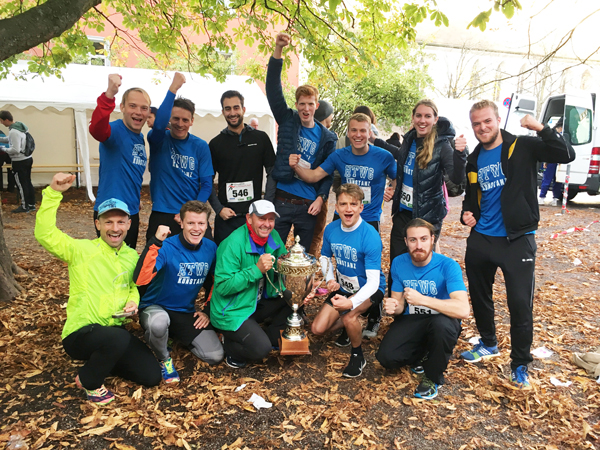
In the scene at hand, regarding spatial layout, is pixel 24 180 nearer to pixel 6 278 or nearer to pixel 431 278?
pixel 6 278

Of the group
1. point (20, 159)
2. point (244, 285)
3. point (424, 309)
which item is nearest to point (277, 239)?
point (244, 285)

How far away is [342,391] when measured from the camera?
3.12m

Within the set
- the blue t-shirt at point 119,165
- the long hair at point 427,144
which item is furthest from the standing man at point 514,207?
the blue t-shirt at point 119,165

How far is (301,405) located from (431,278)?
4.32ft

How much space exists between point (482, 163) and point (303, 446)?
2378 mm

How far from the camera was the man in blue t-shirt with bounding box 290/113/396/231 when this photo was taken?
4.07m

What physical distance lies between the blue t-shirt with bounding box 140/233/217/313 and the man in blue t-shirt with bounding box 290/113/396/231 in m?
1.28

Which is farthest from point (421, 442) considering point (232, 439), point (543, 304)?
point (543, 304)

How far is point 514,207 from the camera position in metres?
3.10

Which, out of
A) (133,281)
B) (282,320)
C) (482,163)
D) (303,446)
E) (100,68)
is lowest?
(303,446)

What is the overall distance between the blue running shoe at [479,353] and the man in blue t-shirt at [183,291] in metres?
2.02

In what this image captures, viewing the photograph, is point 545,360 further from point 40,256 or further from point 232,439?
point 40,256

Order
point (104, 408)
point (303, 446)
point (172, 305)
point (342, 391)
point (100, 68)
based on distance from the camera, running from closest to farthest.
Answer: point (303, 446) → point (104, 408) → point (342, 391) → point (172, 305) → point (100, 68)

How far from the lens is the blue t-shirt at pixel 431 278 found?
3203 mm
